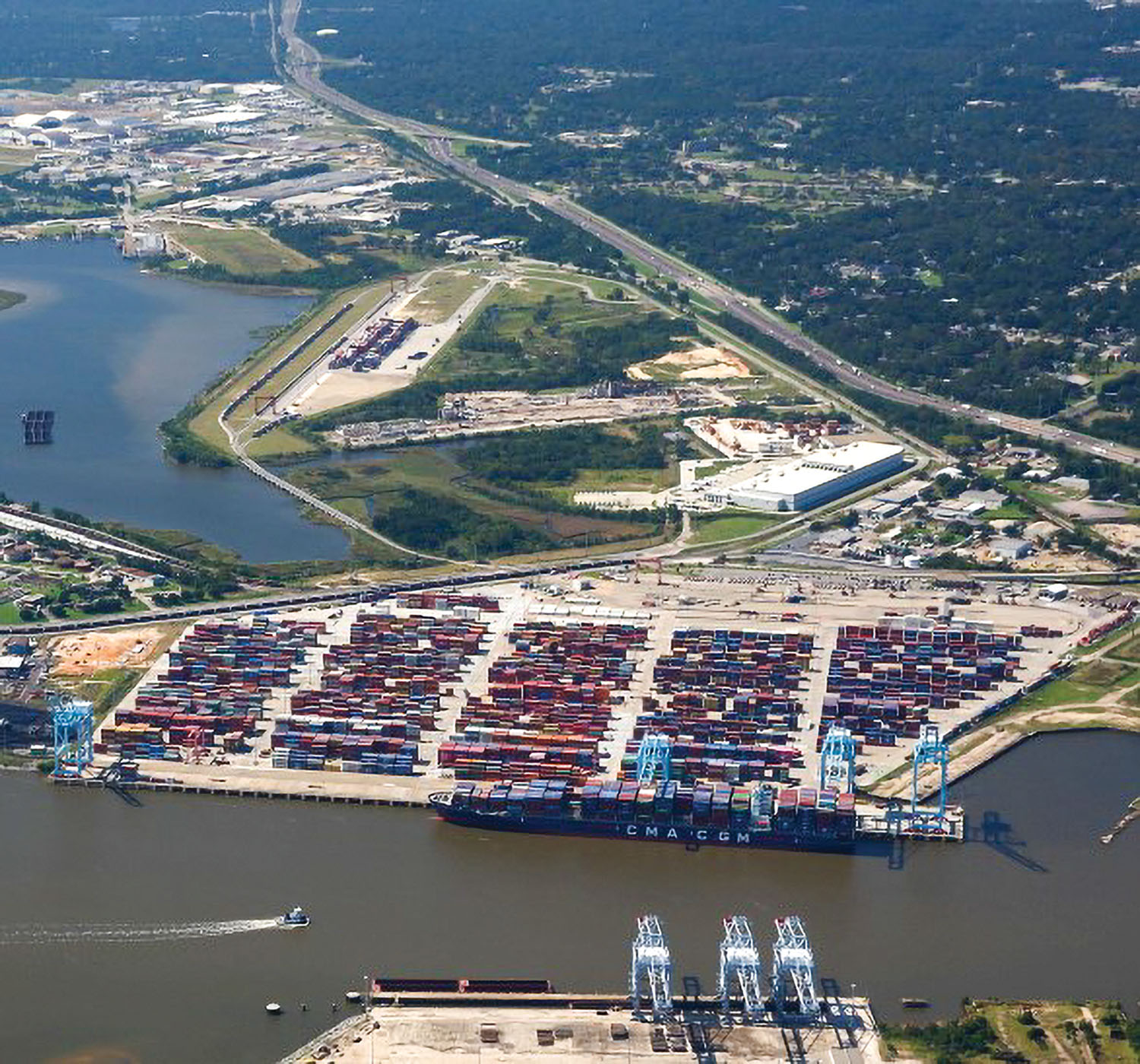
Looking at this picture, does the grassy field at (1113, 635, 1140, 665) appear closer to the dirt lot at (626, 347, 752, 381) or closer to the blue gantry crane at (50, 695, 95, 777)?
the blue gantry crane at (50, 695, 95, 777)

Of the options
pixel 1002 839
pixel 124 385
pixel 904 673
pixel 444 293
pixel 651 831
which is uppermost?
pixel 444 293

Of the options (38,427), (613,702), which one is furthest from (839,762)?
(38,427)

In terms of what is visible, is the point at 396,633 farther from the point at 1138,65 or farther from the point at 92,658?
the point at 1138,65

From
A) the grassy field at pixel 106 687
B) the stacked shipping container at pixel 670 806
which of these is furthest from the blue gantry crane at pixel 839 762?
the grassy field at pixel 106 687

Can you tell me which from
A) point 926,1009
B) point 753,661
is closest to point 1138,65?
point 753,661

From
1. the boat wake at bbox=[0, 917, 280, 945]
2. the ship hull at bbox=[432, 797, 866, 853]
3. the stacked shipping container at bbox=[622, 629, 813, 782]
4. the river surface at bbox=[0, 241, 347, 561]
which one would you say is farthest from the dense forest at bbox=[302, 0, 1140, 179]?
the boat wake at bbox=[0, 917, 280, 945]

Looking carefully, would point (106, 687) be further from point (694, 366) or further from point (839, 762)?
point (694, 366)
